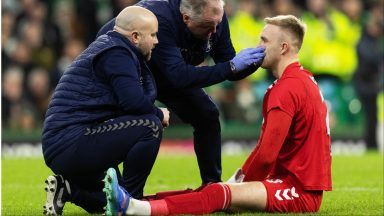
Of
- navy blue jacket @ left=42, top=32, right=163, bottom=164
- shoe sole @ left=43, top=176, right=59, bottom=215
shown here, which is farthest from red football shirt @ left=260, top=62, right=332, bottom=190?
shoe sole @ left=43, top=176, right=59, bottom=215

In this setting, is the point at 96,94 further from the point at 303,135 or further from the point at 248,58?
the point at 303,135

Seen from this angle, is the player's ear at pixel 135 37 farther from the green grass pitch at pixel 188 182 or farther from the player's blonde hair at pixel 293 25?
the green grass pitch at pixel 188 182

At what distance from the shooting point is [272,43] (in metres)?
6.52

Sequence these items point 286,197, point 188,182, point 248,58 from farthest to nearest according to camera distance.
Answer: point 188,182
point 248,58
point 286,197

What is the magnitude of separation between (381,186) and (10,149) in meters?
8.97

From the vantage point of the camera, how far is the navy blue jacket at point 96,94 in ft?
20.0

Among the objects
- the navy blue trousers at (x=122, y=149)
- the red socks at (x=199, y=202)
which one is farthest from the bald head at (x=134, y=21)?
the red socks at (x=199, y=202)

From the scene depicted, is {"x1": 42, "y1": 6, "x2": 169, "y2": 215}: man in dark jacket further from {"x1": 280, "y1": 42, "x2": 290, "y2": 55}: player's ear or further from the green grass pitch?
{"x1": 280, "y1": 42, "x2": 290, "y2": 55}: player's ear

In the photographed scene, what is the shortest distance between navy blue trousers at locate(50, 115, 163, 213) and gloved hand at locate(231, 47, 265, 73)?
2.63ft

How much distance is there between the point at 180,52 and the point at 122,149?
122 cm

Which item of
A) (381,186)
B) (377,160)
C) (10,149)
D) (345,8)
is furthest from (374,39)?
(381,186)

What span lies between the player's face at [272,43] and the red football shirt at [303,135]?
0.79 ft

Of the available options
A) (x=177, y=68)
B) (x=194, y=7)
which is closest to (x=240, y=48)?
(x=194, y=7)

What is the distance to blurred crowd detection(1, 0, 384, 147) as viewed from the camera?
17109 mm
